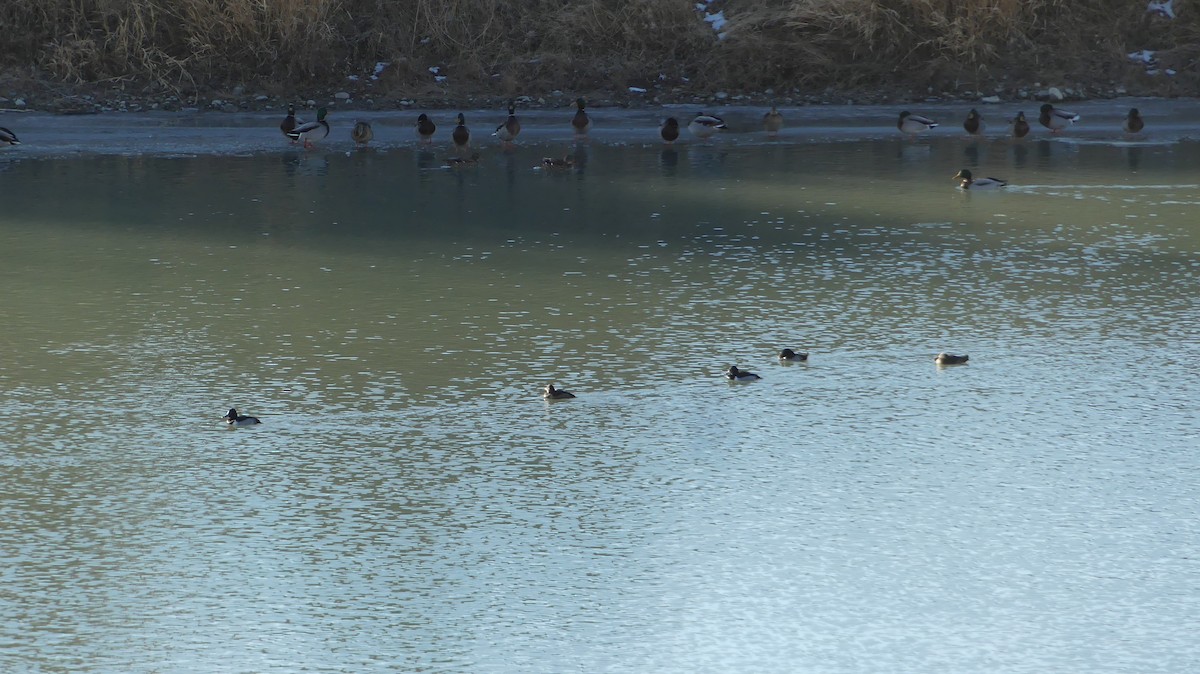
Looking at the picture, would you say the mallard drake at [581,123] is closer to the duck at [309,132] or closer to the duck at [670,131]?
the duck at [670,131]

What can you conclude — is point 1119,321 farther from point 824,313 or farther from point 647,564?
point 647,564

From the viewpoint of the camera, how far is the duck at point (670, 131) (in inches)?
685

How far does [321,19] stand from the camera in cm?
2077

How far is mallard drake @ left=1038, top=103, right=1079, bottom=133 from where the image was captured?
18.0m

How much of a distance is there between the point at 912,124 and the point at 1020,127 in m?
1.20

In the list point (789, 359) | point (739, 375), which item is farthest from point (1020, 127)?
point (739, 375)

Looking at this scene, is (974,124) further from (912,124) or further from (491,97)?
(491,97)

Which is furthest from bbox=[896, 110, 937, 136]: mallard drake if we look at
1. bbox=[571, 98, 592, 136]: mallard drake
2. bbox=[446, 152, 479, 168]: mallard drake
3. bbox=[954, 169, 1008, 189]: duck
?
bbox=[446, 152, 479, 168]: mallard drake

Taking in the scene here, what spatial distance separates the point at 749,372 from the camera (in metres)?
8.26

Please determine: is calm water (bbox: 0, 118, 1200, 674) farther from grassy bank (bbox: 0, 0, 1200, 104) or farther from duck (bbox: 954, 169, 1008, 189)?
grassy bank (bbox: 0, 0, 1200, 104)

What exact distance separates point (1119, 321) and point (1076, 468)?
2.90m

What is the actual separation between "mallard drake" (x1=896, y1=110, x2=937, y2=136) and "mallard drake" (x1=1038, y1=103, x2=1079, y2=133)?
1322 mm

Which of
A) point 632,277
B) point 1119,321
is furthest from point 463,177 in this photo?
point 1119,321

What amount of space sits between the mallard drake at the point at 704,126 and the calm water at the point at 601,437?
4.20 meters
